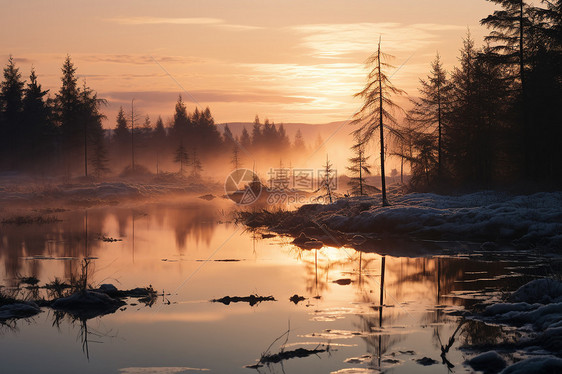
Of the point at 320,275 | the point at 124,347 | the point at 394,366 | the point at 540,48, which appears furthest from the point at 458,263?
the point at 540,48

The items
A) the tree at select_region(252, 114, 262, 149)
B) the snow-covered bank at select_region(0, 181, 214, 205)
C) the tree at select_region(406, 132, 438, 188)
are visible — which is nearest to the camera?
the tree at select_region(406, 132, 438, 188)

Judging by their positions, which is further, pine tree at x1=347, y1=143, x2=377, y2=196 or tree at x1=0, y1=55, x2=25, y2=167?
tree at x1=0, y1=55, x2=25, y2=167

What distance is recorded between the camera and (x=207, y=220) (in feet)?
124

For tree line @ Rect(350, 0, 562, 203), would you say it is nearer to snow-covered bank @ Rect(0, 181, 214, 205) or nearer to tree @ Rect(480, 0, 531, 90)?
tree @ Rect(480, 0, 531, 90)

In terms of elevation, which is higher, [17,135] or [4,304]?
[17,135]

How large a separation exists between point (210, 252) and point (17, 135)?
213ft

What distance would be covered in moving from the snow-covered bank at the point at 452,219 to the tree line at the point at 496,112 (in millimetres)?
A: 5142

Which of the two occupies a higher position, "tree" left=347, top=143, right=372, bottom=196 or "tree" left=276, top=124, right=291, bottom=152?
"tree" left=276, top=124, right=291, bottom=152

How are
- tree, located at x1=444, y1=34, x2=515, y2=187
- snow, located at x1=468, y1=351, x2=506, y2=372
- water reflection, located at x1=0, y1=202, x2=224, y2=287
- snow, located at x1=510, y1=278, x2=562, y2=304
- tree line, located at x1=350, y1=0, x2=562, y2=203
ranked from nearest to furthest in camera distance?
snow, located at x1=468, y1=351, x2=506, y2=372 → snow, located at x1=510, y1=278, x2=562, y2=304 → water reflection, located at x1=0, y1=202, x2=224, y2=287 → tree line, located at x1=350, y1=0, x2=562, y2=203 → tree, located at x1=444, y1=34, x2=515, y2=187

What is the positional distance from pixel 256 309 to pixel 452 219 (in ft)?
55.2

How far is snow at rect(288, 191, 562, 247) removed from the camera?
24.8 m

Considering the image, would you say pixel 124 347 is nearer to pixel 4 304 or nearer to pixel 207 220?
pixel 4 304

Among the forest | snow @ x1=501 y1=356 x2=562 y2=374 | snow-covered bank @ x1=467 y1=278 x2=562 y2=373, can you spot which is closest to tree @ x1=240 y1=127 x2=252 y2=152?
the forest

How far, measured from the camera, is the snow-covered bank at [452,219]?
81.6 feet
